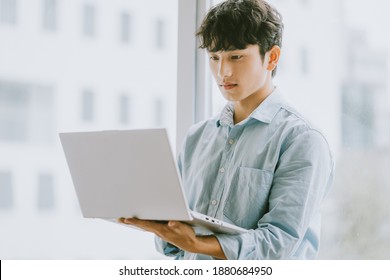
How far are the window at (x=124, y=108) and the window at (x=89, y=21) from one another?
0.23 metres

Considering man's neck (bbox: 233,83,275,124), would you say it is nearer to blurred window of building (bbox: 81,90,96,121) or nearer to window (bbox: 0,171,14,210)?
blurred window of building (bbox: 81,90,96,121)

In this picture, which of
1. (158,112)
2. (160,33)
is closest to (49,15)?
(160,33)

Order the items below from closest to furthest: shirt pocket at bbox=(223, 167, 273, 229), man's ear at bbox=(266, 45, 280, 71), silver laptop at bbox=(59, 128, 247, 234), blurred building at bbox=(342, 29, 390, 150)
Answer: silver laptop at bbox=(59, 128, 247, 234)
shirt pocket at bbox=(223, 167, 273, 229)
man's ear at bbox=(266, 45, 280, 71)
blurred building at bbox=(342, 29, 390, 150)

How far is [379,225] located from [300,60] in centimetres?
52

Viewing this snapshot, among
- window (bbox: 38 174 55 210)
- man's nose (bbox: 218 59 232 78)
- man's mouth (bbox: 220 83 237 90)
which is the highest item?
man's nose (bbox: 218 59 232 78)

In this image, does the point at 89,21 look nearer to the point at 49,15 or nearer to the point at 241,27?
the point at 49,15

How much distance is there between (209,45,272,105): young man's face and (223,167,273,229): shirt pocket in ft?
0.63

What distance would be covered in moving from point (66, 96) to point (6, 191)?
35 centimetres

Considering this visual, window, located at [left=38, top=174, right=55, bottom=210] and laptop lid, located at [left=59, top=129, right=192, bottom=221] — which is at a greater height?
laptop lid, located at [left=59, top=129, right=192, bottom=221]

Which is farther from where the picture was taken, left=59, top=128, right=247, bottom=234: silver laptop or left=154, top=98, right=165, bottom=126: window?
left=154, top=98, right=165, bottom=126: window

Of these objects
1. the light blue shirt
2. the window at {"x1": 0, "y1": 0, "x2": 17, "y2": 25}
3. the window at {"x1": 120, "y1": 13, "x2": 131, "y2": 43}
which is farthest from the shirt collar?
Answer: the window at {"x1": 0, "y1": 0, "x2": 17, "y2": 25}

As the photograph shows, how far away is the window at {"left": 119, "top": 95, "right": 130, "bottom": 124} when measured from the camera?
189 cm

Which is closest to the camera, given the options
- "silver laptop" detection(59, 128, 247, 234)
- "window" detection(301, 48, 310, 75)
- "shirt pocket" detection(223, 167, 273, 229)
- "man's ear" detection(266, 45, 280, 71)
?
"silver laptop" detection(59, 128, 247, 234)
